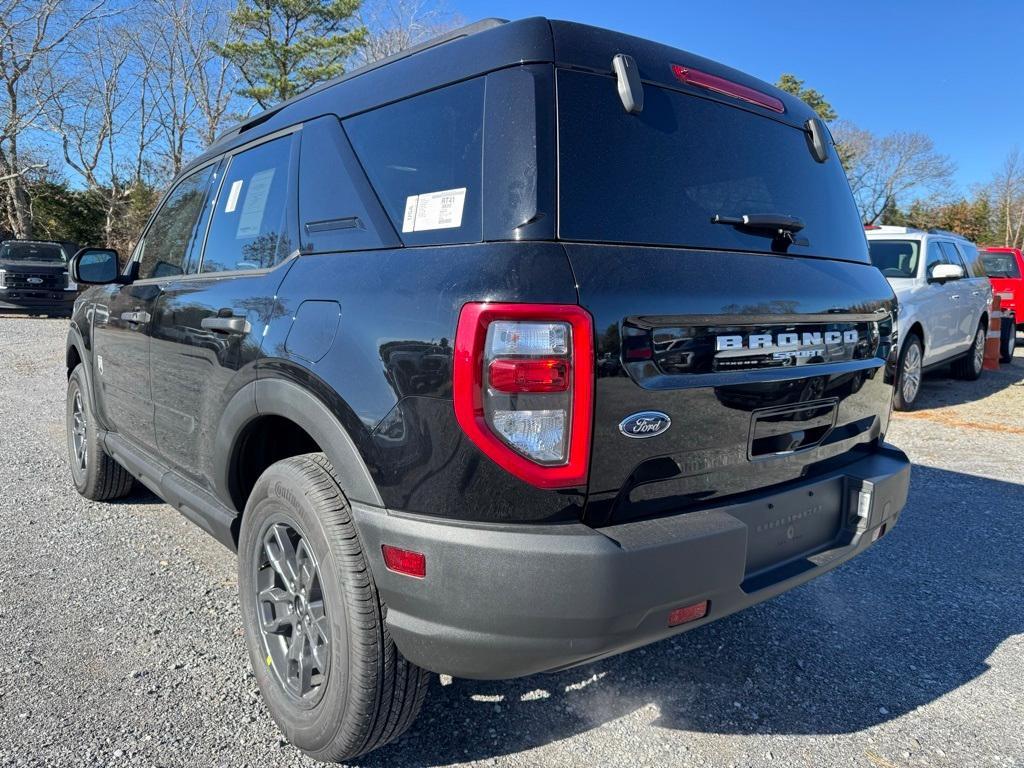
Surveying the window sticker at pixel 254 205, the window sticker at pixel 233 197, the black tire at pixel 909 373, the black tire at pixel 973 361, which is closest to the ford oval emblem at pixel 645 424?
the window sticker at pixel 254 205

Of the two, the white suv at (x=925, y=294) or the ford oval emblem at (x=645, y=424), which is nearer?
the ford oval emblem at (x=645, y=424)

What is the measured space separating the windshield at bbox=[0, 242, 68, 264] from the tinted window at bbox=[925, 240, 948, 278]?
17832mm

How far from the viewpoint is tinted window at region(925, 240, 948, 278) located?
7707mm

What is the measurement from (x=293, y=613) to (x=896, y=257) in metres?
7.86

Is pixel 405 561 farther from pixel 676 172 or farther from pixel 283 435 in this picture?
pixel 676 172

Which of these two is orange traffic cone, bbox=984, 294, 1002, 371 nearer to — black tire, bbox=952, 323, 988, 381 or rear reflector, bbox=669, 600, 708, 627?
black tire, bbox=952, 323, 988, 381

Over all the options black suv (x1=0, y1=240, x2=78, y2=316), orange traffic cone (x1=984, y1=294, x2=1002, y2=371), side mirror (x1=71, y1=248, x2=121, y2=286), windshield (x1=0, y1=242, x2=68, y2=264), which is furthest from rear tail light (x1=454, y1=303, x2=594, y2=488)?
windshield (x1=0, y1=242, x2=68, y2=264)

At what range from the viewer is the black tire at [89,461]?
13.6 feet

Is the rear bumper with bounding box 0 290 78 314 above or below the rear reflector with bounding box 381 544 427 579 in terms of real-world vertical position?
above

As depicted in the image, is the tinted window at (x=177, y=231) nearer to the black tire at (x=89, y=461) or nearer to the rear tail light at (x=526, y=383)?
the black tire at (x=89, y=461)

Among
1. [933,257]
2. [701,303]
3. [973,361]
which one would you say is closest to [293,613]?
[701,303]

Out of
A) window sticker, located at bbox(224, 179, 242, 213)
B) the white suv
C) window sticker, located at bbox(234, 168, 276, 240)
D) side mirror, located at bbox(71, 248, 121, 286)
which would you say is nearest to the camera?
window sticker, located at bbox(234, 168, 276, 240)

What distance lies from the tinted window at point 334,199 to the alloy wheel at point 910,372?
22.8ft

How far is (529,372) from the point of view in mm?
1592
